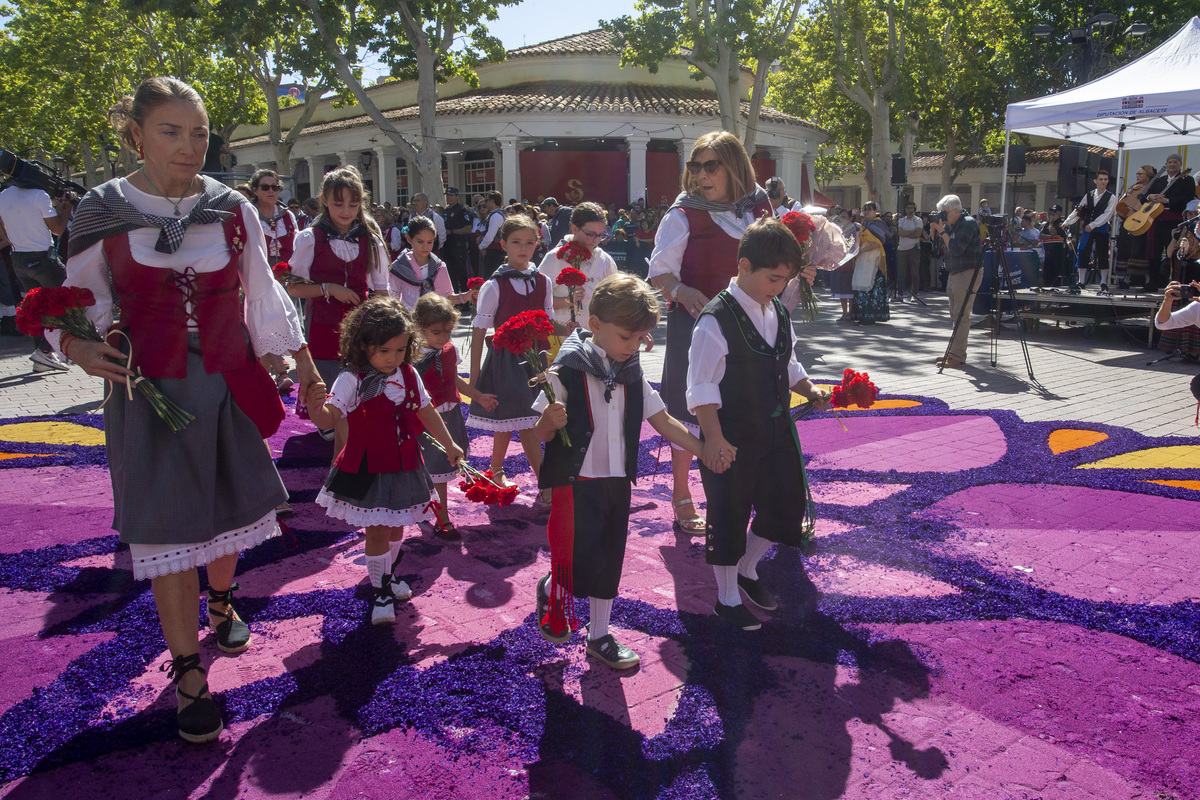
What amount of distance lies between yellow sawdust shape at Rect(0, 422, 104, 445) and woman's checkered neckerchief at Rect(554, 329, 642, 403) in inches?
207

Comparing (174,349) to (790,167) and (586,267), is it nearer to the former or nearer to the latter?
(586,267)

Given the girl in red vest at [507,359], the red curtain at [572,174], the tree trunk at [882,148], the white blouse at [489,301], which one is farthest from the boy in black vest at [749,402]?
the red curtain at [572,174]

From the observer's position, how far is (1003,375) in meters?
9.62

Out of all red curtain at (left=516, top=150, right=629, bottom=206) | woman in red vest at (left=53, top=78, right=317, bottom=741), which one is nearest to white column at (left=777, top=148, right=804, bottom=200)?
red curtain at (left=516, top=150, right=629, bottom=206)

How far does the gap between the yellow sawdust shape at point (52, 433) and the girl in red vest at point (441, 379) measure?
3.59m

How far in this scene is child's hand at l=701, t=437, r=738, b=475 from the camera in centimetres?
332

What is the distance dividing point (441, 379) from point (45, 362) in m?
7.93

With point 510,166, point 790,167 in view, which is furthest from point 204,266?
point 790,167

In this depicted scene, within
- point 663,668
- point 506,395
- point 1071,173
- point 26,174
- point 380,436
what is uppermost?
point 1071,173

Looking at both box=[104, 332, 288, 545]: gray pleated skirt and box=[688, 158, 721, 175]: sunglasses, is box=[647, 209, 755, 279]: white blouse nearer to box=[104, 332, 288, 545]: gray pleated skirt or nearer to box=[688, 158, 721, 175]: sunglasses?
box=[688, 158, 721, 175]: sunglasses

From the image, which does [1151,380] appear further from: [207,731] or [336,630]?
[207,731]

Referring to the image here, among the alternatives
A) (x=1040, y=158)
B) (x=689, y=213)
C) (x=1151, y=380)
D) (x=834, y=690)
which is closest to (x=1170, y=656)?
(x=834, y=690)

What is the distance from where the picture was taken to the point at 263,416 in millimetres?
3115

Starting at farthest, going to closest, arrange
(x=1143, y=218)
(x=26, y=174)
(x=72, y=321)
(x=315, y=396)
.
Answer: (x=1143, y=218)
(x=26, y=174)
(x=315, y=396)
(x=72, y=321)
